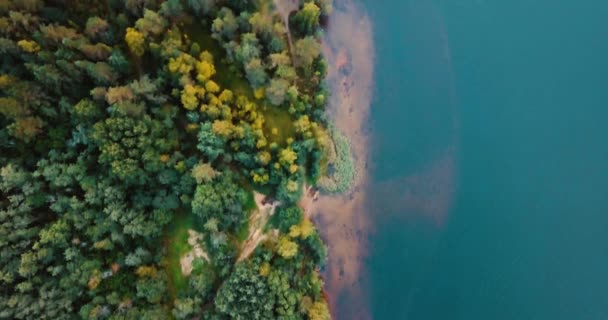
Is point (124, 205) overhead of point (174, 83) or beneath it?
beneath

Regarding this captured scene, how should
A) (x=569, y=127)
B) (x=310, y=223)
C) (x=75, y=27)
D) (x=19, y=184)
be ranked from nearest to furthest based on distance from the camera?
(x=19, y=184) → (x=75, y=27) → (x=310, y=223) → (x=569, y=127)

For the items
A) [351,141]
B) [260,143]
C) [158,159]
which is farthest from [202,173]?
[351,141]

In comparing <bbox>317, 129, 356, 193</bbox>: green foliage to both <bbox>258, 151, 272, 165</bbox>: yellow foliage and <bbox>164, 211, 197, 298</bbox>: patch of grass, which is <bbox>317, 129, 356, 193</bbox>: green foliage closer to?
<bbox>258, 151, 272, 165</bbox>: yellow foliage

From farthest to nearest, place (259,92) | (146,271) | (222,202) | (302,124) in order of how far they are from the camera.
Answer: (259,92) → (302,124) → (222,202) → (146,271)

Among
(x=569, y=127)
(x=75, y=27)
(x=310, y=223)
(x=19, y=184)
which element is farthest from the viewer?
(x=569, y=127)

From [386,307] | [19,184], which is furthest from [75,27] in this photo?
[386,307]

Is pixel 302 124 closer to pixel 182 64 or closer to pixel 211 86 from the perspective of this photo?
pixel 211 86

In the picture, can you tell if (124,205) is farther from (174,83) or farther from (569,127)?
(569,127)
